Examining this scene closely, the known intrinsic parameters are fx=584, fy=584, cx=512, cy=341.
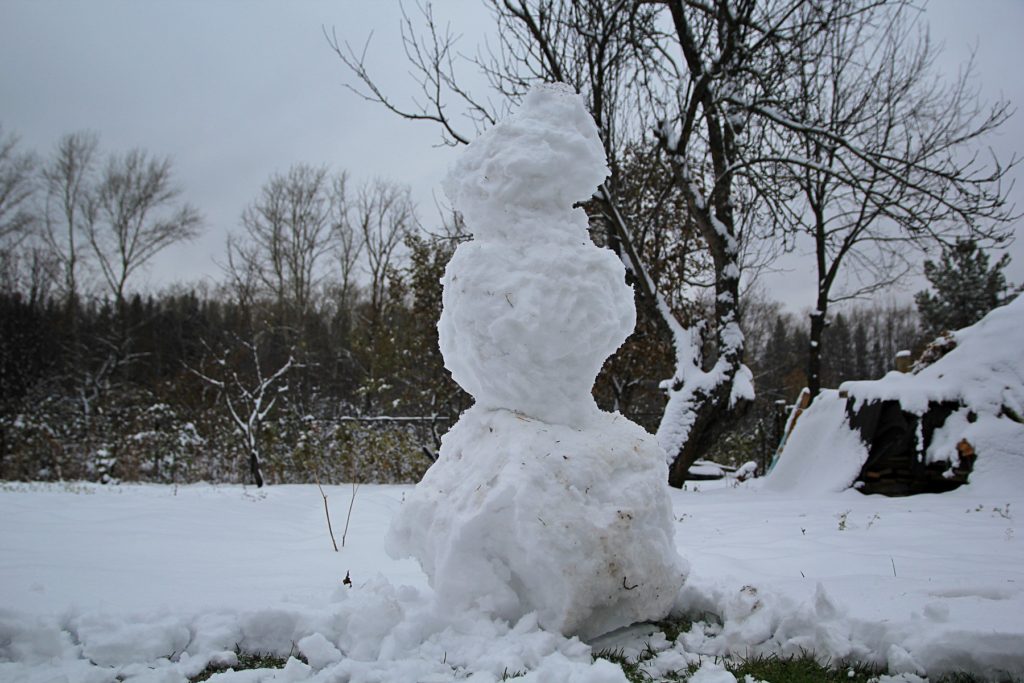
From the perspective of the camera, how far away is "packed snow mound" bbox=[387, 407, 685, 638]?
2.28 meters

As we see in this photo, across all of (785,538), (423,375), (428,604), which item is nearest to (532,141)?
(428,604)

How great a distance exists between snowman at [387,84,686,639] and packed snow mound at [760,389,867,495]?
16.9ft

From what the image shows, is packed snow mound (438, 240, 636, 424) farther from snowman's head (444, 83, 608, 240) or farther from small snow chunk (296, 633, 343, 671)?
small snow chunk (296, 633, 343, 671)

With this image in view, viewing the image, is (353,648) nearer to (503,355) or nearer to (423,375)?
(503,355)

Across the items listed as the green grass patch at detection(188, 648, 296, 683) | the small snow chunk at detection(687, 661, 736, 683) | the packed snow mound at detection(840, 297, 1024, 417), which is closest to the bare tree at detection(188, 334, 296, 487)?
the green grass patch at detection(188, 648, 296, 683)

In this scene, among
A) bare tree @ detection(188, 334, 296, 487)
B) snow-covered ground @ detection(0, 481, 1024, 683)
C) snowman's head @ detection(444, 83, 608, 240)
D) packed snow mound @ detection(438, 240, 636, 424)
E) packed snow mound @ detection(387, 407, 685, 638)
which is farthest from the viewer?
bare tree @ detection(188, 334, 296, 487)

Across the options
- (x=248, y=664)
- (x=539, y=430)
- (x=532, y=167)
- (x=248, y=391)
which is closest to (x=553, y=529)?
(x=539, y=430)

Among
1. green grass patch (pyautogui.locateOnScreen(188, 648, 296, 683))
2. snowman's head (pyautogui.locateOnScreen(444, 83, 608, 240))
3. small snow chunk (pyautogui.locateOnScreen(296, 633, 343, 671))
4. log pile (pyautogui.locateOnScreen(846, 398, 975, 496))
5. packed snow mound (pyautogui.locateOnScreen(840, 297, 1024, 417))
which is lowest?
green grass patch (pyautogui.locateOnScreen(188, 648, 296, 683))

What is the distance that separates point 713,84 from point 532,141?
Result: 22.3ft

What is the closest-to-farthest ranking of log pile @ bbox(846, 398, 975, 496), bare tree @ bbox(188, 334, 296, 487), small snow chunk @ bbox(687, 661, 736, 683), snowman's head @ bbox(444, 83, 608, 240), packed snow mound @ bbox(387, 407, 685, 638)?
1. small snow chunk @ bbox(687, 661, 736, 683)
2. packed snow mound @ bbox(387, 407, 685, 638)
3. snowman's head @ bbox(444, 83, 608, 240)
4. log pile @ bbox(846, 398, 975, 496)
5. bare tree @ bbox(188, 334, 296, 487)

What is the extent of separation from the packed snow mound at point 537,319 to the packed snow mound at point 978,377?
17.9 ft

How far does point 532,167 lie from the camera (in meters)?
2.72

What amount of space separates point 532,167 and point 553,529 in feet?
5.27

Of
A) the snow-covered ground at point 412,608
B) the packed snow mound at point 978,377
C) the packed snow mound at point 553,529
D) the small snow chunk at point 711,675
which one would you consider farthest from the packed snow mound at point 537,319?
the packed snow mound at point 978,377
